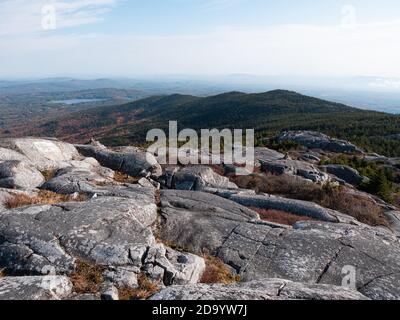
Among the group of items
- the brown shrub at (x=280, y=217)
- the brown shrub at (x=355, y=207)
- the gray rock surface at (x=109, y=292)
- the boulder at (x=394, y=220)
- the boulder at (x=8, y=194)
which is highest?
the boulder at (x=8, y=194)

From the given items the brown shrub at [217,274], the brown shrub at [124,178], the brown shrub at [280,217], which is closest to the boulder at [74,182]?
the brown shrub at [124,178]

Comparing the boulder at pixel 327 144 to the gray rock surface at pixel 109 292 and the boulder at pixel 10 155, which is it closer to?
the boulder at pixel 10 155

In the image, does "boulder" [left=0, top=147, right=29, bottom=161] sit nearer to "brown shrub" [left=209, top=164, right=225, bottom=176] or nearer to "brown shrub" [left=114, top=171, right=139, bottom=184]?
"brown shrub" [left=114, top=171, right=139, bottom=184]

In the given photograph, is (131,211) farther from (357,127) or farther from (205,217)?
(357,127)

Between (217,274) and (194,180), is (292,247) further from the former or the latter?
(194,180)

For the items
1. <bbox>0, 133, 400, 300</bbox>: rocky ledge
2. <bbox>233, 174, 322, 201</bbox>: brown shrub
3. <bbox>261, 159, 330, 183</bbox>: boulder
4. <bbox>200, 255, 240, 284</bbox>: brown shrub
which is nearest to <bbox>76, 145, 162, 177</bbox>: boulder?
<bbox>0, 133, 400, 300</bbox>: rocky ledge

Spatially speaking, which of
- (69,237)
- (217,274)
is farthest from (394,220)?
(69,237)
